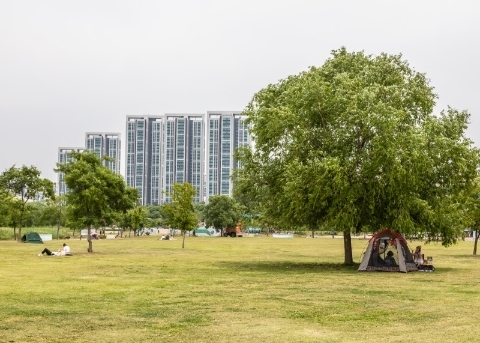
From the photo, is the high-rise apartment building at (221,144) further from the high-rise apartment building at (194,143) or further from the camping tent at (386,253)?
the camping tent at (386,253)

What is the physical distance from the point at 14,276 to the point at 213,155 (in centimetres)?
16482

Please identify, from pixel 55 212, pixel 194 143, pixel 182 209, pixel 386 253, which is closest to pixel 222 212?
pixel 55 212

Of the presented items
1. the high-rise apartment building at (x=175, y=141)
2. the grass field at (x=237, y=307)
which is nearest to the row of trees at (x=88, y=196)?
the grass field at (x=237, y=307)

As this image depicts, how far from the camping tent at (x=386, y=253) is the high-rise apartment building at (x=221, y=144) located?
154535 millimetres

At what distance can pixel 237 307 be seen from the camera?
61.8 feet

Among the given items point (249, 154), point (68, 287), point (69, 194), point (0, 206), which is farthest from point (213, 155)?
point (68, 287)

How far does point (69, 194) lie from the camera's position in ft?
179

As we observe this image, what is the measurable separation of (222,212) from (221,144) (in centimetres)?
5154

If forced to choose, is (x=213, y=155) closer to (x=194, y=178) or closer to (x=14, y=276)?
(x=194, y=178)

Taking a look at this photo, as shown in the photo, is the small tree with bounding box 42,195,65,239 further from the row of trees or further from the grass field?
the grass field

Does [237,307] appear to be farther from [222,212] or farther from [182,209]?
[222,212]

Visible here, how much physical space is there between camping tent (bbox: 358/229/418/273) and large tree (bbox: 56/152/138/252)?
86.6 feet

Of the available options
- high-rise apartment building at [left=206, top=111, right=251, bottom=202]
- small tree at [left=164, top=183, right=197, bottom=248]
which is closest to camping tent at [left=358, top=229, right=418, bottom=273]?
small tree at [left=164, top=183, right=197, bottom=248]

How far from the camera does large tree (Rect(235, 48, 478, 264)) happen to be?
3253 centimetres
